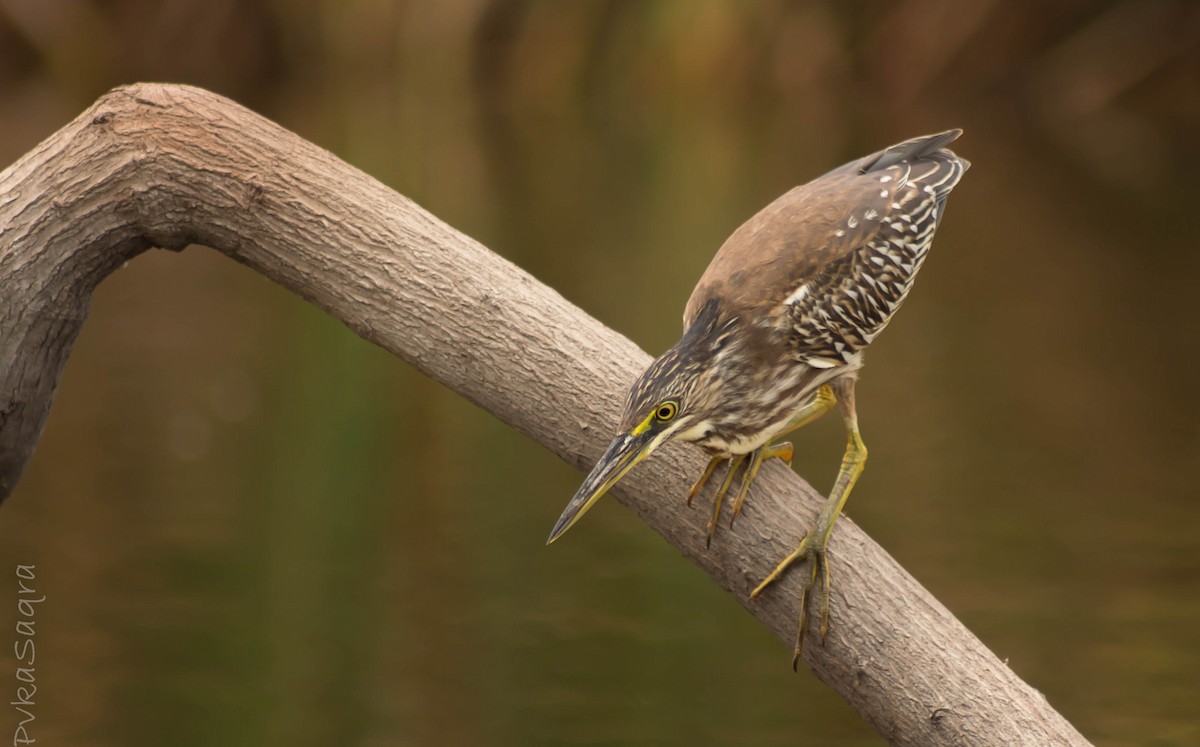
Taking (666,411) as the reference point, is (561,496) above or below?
above

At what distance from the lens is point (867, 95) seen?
657 inches

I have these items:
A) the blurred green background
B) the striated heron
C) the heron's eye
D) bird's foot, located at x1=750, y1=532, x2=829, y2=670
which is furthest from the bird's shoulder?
the blurred green background

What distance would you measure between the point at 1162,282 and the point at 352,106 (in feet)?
30.3

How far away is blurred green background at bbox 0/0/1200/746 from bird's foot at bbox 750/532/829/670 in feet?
6.02

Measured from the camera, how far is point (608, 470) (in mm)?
2176

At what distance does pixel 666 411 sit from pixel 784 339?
27 cm

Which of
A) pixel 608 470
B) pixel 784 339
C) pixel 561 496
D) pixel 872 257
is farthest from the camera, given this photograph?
pixel 561 496

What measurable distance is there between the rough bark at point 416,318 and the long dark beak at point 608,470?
0.29m

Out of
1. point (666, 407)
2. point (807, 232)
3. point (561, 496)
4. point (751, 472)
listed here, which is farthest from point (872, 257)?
point (561, 496)

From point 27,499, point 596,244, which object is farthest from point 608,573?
point 596,244

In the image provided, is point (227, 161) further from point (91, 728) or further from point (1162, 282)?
point (1162, 282)

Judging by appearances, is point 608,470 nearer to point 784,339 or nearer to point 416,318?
point 784,339

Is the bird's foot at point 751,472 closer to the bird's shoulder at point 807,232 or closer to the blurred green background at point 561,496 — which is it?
the bird's shoulder at point 807,232

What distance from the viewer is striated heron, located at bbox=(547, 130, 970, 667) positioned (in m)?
2.23
